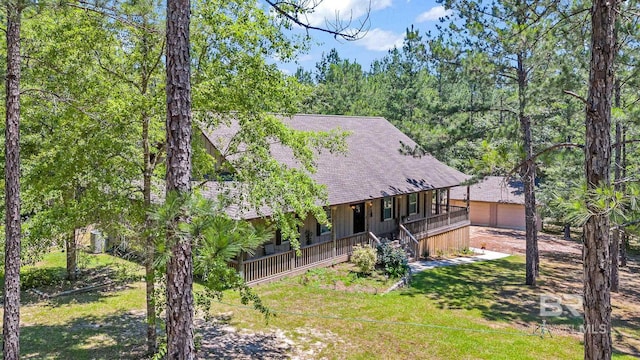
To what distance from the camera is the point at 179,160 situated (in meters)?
4.30

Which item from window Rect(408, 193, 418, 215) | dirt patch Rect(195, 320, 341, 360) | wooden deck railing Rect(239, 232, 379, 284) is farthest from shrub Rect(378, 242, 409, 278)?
dirt patch Rect(195, 320, 341, 360)

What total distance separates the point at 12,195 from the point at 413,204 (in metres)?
18.5

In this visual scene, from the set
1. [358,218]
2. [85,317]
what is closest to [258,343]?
[85,317]

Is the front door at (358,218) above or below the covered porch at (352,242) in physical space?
above

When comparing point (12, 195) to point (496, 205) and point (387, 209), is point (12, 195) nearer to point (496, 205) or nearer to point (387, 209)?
point (387, 209)

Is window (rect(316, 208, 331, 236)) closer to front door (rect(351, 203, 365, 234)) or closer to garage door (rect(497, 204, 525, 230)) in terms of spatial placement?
front door (rect(351, 203, 365, 234))

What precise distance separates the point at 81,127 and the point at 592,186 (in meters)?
8.45

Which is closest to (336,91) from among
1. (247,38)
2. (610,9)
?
(247,38)

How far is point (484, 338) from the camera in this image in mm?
11367

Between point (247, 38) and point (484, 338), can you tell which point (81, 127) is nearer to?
point (247, 38)

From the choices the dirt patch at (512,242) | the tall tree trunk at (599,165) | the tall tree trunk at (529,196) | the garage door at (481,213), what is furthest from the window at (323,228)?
the garage door at (481,213)

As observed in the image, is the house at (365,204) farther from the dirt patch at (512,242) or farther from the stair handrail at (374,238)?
the dirt patch at (512,242)

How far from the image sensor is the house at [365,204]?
641 inches

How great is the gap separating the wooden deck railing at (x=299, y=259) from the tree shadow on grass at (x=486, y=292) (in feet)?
9.59
